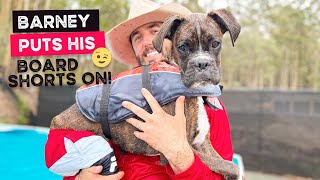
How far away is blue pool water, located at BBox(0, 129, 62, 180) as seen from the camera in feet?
24.5

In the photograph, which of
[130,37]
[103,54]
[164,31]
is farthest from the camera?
[130,37]

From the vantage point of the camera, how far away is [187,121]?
2.28 m

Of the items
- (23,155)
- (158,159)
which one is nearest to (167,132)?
(158,159)

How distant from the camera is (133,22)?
2.81 metres

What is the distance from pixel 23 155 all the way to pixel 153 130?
21.3 ft

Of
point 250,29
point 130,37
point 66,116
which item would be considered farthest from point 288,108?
point 66,116

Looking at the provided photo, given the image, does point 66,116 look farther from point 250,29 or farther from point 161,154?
point 250,29

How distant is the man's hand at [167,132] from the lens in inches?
84.6

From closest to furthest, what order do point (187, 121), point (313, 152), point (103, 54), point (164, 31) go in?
point (164, 31) < point (187, 121) < point (103, 54) < point (313, 152)

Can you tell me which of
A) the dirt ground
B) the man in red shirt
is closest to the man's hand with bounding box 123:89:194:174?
the man in red shirt

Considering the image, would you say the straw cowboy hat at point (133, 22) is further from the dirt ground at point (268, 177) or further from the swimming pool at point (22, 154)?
the dirt ground at point (268, 177)

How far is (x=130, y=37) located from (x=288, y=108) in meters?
7.39

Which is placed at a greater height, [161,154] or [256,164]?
[161,154]

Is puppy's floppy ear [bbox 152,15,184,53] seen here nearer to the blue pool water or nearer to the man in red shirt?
the man in red shirt
